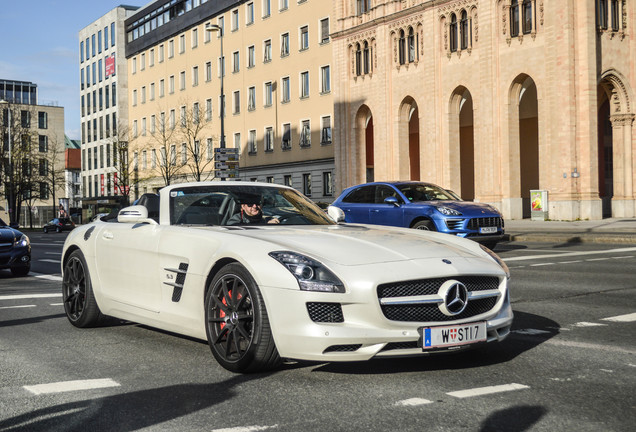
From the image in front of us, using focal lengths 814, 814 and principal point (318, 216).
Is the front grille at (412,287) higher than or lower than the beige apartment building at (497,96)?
lower

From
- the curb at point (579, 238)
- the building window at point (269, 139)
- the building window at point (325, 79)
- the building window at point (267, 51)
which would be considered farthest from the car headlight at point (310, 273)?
the building window at point (267, 51)

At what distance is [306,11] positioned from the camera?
53656 mm

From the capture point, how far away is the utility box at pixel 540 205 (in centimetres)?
3519

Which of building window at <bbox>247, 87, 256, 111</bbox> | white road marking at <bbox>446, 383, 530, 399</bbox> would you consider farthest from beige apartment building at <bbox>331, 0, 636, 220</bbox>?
white road marking at <bbox>446, 383, 530, 399</bbox>

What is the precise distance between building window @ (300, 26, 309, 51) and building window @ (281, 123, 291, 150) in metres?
5.47

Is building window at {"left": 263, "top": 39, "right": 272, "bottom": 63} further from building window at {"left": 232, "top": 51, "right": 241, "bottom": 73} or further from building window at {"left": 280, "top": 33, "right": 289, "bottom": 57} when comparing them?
building window at {"left": 232, "top": 51, "right": 241, "bottom": 73}

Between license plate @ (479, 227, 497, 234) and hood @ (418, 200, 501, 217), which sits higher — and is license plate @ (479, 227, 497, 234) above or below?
below

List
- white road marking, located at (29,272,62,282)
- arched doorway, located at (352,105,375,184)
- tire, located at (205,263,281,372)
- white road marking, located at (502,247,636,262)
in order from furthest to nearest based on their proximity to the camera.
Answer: arched doorway, located at (352,105,375,184), white road marking, located at (502,247,636,262), white road marking, located at (29,272,62,282), tire, located at (205,263,281,372)

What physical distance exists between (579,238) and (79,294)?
1747cm

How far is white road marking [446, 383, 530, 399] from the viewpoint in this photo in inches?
178

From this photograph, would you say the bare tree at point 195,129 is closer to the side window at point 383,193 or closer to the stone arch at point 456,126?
the stone arch at point 456,126

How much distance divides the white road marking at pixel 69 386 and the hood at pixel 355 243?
1.33 metres

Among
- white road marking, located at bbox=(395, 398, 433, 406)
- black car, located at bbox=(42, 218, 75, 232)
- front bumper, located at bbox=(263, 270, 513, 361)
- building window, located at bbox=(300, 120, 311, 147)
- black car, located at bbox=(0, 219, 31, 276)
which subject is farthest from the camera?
black car, located at bbox=(42, 218, 75, 232)

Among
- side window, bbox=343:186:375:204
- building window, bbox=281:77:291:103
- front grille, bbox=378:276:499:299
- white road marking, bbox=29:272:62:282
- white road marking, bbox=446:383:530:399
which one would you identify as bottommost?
white road marking, bbox=446:383:530:399
